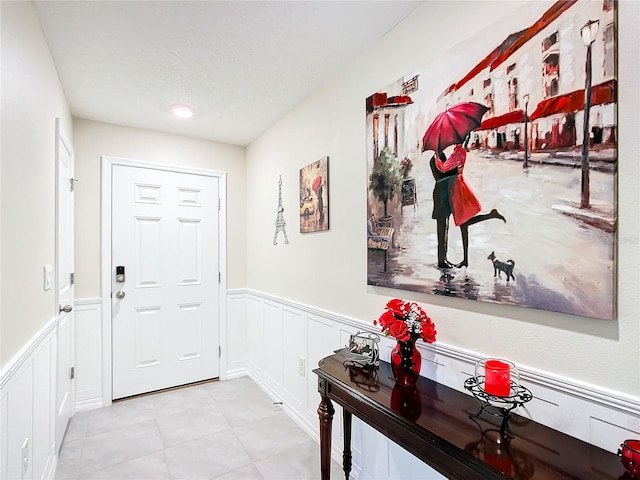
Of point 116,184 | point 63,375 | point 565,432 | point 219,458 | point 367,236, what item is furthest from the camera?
point 116,184

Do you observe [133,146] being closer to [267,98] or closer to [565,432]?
[267,98]

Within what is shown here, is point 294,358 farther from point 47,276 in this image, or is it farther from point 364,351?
point 47,276

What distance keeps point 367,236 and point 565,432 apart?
3.59ft

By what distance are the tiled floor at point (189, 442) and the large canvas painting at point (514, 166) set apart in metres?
1.39

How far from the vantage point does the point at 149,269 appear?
3.02m

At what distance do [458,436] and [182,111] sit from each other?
2674 mm

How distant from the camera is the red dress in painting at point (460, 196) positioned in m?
1.30

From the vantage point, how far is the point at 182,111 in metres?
2.62

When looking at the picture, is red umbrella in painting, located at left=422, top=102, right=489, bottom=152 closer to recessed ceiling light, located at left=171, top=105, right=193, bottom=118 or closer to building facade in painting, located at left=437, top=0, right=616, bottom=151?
building facade in painting, located at left=437, top=0, right=616, bottom=151

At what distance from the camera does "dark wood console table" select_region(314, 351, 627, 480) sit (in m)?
0.89

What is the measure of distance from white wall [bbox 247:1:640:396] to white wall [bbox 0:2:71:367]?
57.7 inches

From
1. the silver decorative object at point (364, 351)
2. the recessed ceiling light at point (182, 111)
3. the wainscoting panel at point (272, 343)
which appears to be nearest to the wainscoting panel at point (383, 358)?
the wainscoting panel at point (272, 343)

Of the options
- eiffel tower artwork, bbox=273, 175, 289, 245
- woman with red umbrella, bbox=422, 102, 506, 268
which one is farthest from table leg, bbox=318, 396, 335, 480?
eiffel tower artwork, bbox=273, 175, 289, 245

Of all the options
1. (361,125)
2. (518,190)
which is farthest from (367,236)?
(518,190)
